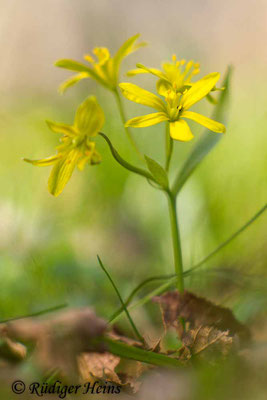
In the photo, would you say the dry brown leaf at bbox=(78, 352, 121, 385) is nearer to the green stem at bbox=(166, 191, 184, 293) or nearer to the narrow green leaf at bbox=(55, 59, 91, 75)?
the green stem at bbox=(166, 191, 184, 293)

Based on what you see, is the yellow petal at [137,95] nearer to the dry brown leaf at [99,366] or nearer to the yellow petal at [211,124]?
the yellow petal at [211,124]

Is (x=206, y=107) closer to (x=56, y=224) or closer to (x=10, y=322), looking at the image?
(x=56, y=224)

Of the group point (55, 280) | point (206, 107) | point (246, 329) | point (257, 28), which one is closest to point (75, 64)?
point (55, 280)

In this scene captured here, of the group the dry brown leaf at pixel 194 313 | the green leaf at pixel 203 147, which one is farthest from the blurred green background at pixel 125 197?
the green leaf at pixel 203 147

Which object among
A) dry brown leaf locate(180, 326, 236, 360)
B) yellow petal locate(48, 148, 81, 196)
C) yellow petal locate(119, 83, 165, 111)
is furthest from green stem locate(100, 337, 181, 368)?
yellow petal locate(119, 83, 165, 111)

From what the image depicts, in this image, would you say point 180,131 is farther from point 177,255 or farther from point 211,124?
point 177,255

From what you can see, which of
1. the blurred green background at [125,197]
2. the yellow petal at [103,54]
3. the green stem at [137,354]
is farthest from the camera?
the blurred green background at [125,197]
